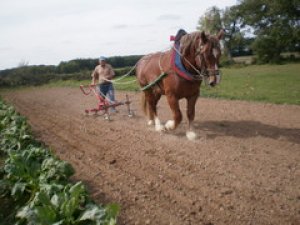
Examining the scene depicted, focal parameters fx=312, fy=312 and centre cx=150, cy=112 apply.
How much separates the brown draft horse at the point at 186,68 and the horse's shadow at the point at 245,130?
2.87 feet

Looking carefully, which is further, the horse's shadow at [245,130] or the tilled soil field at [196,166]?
the horse's shadow at [245,130]

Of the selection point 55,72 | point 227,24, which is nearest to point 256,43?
point 227,24

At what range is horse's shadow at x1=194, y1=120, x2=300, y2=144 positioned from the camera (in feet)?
20.9

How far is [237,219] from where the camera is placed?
341 cm

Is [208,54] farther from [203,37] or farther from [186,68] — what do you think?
[186,68]

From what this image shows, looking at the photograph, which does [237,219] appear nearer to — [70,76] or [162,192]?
[162,192]

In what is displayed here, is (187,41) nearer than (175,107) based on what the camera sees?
Yes

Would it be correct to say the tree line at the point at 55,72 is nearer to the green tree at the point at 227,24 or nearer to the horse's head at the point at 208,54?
the green tree at the point at 227,24

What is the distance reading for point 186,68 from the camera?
584cm

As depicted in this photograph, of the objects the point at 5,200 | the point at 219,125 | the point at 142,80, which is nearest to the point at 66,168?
the point at 5,200

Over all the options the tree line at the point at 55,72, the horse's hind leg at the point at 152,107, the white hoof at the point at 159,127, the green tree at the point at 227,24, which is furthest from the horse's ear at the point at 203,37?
the green tree at the point at 227,24

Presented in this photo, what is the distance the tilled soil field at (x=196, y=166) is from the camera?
11.9ft

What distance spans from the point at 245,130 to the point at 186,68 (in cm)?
214

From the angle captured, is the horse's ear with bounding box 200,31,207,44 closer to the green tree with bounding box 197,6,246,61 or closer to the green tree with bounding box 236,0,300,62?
the green tree with bounding box 236,0,300,62
